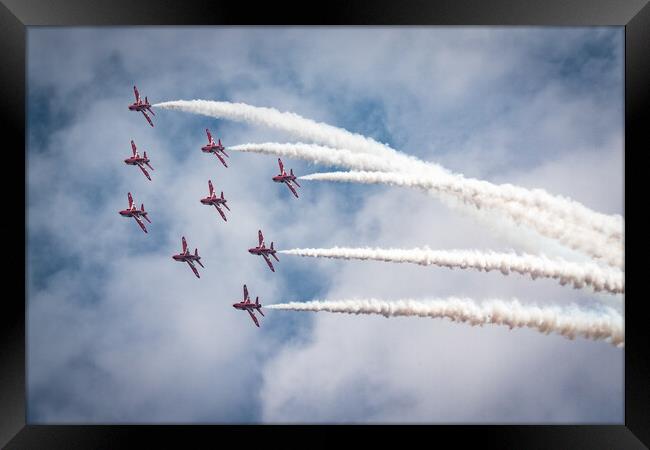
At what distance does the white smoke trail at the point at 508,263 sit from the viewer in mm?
25656

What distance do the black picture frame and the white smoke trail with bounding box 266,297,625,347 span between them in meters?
1.73

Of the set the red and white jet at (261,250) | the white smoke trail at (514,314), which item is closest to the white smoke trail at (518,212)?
the white smoke trail at (514,314)

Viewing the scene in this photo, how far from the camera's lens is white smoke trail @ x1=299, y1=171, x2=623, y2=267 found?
2600 centimetres

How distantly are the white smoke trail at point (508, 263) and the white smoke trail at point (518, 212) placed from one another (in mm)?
563

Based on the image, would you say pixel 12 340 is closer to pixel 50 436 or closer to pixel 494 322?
pixel 50 436

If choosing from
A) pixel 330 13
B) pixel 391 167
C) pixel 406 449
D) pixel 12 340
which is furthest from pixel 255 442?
pixel 330 13

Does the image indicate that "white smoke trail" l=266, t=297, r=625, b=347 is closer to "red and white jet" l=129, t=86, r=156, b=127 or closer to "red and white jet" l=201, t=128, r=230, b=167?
"red and white jet" l=201, t=128, r=230, b=167

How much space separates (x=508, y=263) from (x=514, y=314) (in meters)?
1.46

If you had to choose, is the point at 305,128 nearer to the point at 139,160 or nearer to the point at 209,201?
the point at 209,201

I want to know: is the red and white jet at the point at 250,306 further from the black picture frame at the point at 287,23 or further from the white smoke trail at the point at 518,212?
the white smoke trail at the point at 518,212

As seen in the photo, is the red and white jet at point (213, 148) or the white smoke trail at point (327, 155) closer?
the white smoke trail at point (327, 155)

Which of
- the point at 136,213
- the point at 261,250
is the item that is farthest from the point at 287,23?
the point at 136,213

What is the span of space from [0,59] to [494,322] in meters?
15.2

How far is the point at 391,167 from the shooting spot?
27.2 meters
